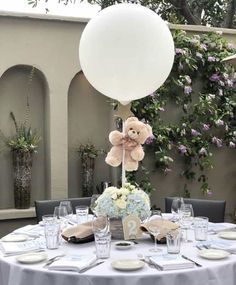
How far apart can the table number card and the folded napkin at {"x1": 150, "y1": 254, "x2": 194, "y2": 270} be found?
34 centimetres

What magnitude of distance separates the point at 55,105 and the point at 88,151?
576mm

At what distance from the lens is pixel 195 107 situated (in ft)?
16.1

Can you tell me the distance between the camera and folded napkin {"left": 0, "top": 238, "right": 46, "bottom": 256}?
2.38 m

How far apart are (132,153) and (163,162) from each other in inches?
76.3

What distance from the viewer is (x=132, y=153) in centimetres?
284

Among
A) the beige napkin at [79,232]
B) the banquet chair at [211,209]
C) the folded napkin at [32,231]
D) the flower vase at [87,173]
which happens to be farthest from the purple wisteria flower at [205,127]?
the beige napkin at [79,232]

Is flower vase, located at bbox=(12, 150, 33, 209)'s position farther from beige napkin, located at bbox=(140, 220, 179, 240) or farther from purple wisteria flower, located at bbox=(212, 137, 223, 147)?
beige napkin, located at bbox=(140, 220, 179, 240)

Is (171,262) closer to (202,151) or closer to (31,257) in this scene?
(31,257)

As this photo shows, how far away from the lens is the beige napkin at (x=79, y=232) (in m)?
2.51

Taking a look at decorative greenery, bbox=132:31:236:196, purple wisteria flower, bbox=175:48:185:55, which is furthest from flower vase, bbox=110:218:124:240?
purple wisteria flower, bbox=175:48:185:55

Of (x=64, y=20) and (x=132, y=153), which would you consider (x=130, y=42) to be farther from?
(x=64, y=20)

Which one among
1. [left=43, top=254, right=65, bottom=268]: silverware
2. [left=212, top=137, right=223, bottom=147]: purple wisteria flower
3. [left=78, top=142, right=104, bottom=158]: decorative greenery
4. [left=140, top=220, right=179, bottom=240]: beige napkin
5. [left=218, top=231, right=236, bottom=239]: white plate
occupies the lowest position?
[left=43, top=254, right=65, bottom=268]: silverware

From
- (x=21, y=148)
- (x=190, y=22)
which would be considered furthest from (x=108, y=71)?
(x=190, y=22)

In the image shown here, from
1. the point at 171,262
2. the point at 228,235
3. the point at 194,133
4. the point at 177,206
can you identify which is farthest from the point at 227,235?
the point at 194,133
